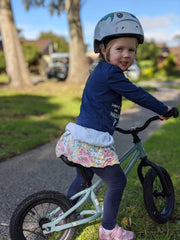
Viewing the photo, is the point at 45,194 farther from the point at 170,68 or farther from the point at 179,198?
the point at 170,68

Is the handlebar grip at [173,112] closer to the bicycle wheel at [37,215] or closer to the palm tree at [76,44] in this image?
the bicycle wheel at [37,215]

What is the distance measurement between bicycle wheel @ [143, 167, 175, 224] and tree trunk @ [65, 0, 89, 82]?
449 inches

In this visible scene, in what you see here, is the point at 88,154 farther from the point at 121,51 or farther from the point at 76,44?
the point at 76,44

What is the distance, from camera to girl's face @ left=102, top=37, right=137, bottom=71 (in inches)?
74.5

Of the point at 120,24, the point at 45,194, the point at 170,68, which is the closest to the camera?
the point at 120,24

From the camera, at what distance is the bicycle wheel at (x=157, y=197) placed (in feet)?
7.62

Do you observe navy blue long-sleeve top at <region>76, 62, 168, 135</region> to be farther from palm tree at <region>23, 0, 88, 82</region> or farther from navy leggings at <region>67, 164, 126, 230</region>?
palm tree at <region>23, 0, 88, 82</region>

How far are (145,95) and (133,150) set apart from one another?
62 cm

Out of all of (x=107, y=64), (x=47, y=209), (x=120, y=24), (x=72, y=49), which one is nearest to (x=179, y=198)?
(x=47, y=209)

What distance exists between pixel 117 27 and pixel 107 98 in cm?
50

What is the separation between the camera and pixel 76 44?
45.1 ft

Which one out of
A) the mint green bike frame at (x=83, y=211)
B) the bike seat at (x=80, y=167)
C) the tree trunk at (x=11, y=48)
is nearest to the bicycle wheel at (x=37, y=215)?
the mint green bike frame at (x=83, y=211)

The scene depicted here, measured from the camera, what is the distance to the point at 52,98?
996 cm

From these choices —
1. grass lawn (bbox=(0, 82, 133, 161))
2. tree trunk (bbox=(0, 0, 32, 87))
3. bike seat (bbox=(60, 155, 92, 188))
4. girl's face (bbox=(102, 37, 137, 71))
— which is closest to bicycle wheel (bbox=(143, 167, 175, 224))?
bike seat (bbox=(60, 155, 92, 188))
